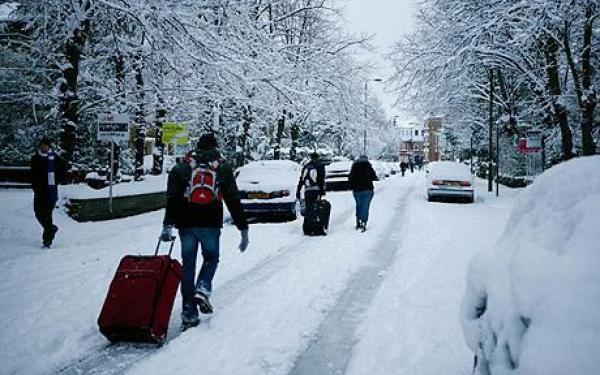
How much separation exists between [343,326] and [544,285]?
3.14 meters

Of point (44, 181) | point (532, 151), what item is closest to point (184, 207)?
point (44, 181)

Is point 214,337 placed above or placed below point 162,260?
below

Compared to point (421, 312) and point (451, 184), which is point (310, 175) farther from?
point (451, 184)

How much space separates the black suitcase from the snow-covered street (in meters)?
0.26

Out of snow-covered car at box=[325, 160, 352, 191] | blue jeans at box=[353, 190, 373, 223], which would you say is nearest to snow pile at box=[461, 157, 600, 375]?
blue jeans at box=[353, 190, 373, 223]

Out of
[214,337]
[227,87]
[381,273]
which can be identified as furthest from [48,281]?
[227,87]

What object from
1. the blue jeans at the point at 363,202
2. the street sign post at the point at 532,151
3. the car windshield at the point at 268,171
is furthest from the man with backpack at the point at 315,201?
the street sign post at the point at 532,151

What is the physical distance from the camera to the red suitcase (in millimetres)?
4398

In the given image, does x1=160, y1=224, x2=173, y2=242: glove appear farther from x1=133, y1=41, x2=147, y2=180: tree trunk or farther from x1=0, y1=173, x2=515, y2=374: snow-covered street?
x1=133, y1=41, x2=147, y2=180: tree trunk

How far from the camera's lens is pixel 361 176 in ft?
39.6

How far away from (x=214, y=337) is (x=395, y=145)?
114014mm

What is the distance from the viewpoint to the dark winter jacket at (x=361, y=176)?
12.0 m

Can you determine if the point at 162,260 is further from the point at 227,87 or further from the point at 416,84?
the point at 416,84

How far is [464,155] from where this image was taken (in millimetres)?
53625
